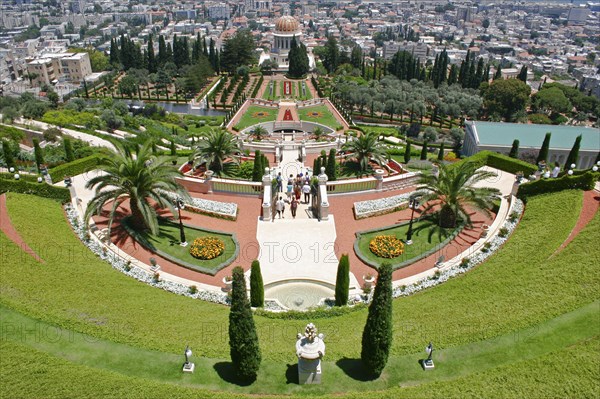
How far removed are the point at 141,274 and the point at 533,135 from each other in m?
42.0

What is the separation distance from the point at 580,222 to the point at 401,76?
7449 cm

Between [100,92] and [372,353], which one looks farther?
[100,92]

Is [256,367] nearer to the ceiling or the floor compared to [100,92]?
nearer to the ceiling

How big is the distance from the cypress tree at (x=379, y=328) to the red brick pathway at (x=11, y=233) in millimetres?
15036

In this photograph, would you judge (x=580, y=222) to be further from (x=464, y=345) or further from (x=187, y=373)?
(x=187, y=373)

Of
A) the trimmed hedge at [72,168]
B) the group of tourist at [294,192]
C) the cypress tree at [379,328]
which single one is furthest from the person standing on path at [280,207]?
the cypress tree at [379,328]

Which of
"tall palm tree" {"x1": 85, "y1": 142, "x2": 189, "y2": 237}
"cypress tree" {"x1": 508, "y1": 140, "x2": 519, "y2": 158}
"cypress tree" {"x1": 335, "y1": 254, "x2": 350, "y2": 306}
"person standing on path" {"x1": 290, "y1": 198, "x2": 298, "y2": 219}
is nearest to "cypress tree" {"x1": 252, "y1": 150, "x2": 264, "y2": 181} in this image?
"person standing on path" {"x1": 290, "y1": 198, "x2": 298, "y2": 219}

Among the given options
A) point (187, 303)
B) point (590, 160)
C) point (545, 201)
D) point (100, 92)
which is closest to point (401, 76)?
point (590, 160)

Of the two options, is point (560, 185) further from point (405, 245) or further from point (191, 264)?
point (191, 264)

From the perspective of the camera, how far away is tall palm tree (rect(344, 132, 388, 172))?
33281 mm

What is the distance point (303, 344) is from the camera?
493 inches

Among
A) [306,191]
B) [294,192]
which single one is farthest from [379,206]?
[294,192]

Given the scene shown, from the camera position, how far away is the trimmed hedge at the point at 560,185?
23.6 meters

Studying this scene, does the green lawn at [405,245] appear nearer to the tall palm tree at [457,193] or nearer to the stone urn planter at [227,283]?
the tall palm tree at [457,193]
